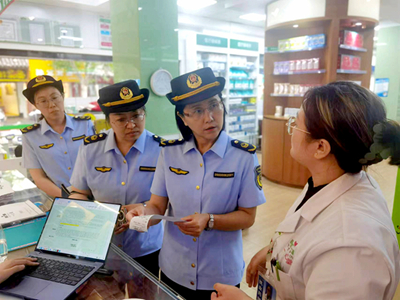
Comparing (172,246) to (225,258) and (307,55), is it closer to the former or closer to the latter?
(225,258)

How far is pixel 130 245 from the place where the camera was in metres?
1.78

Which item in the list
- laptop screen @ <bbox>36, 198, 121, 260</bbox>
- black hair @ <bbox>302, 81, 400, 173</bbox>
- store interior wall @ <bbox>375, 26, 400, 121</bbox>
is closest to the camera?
black hair @ <bbox>302, 81, 400, 173</bbox>

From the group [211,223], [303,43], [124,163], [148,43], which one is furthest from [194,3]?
[211,223]

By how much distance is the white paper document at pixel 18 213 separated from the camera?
5.16ft

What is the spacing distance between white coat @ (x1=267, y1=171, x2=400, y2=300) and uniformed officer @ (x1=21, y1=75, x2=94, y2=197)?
213cm

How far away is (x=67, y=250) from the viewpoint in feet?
4.29

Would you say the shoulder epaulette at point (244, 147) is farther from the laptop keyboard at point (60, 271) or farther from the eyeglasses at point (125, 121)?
the laptop keyboard at point (60, 271)

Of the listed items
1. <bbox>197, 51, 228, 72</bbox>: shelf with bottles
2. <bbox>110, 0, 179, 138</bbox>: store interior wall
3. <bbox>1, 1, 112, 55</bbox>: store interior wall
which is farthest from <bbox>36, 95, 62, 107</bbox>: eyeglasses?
<bbox>197, 51, 228, 72</bbox>: shelf with bottles

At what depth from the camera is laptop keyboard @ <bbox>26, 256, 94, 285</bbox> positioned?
115 centimetres

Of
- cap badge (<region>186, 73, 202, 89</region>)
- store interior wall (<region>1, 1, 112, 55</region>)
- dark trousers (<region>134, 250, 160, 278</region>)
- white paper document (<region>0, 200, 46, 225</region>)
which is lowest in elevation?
dark trousers (<region>134, 250, 160, 278</region>)

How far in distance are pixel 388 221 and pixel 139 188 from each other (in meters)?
1.32

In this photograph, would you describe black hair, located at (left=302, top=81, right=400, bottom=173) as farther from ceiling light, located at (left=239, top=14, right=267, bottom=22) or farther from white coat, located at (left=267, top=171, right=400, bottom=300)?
ceiling light, located at (left=239, top=14, right=267, bottom=22)

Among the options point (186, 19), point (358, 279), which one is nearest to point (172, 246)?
point (358, 279)

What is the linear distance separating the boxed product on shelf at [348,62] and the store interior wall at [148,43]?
122 inches
